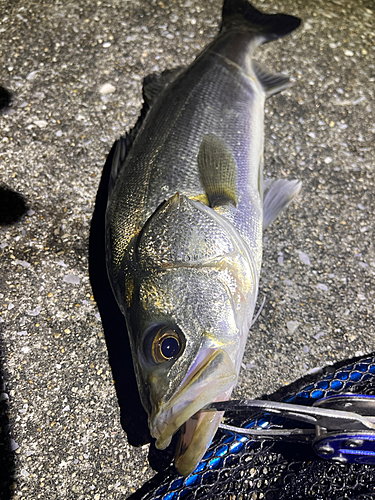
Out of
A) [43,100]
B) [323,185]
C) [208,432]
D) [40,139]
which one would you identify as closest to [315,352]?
[208,432]

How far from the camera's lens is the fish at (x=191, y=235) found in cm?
167

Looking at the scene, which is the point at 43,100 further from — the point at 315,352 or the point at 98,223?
the point at 315,352

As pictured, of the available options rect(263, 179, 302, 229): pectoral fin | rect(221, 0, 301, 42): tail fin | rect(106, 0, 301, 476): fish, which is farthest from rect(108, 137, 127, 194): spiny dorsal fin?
rect(221, 0, 301, 42): tail fin

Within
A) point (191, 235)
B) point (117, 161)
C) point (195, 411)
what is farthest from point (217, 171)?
point (195, 411)

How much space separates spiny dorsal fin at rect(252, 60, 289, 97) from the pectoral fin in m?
0.86

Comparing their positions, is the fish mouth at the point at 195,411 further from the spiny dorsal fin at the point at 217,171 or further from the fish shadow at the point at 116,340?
the spiny dorsal fin at the point at 217,171

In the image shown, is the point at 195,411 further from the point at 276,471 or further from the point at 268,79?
the point at 268,79

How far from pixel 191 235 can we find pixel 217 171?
510 mm

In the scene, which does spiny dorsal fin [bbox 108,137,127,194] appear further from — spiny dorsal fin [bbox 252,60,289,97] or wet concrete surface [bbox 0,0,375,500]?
spiny dorsal fin [bbox 252,60,289,97]

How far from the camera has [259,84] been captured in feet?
10.3

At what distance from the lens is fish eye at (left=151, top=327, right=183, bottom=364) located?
1.71 meters

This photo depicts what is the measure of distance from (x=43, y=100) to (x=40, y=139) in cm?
39

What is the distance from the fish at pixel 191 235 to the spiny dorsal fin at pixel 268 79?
0.19 metres

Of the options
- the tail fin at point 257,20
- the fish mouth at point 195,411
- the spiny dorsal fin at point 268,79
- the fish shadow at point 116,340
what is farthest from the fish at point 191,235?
the tail fin at point 257,20
